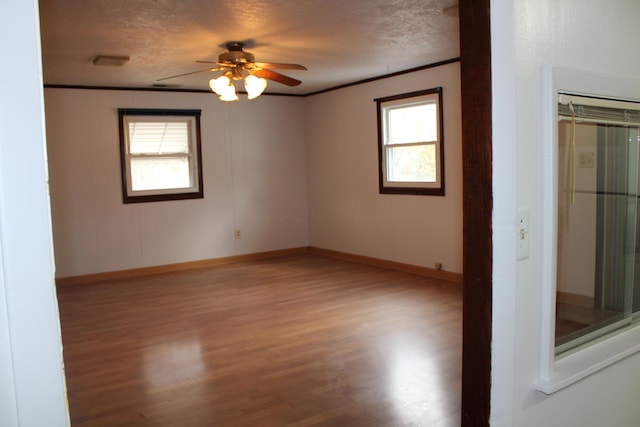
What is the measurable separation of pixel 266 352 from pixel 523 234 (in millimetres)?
2750

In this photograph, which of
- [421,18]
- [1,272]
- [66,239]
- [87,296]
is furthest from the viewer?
[66,239]

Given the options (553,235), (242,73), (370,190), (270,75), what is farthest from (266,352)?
(370,190)

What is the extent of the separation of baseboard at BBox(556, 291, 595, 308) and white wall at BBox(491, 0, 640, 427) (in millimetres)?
165

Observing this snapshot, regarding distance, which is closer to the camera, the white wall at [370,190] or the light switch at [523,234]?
the light switch at [523,234]

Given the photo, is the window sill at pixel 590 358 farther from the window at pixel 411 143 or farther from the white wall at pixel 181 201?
the white wall at pixel 181 201

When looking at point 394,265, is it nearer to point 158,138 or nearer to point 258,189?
point 258,189

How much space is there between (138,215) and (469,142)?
6.30m

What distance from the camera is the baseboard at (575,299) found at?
1.67m

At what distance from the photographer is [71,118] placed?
6.53 m

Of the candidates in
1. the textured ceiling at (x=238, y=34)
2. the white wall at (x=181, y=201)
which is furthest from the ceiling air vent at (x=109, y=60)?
the white wall at (x=181, y=201)

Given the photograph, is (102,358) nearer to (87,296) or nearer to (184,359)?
(184,359)

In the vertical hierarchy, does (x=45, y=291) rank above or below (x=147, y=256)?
above

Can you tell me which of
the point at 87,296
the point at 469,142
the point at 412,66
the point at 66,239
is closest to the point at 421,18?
the point at 412,66

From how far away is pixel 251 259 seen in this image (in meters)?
7.91
